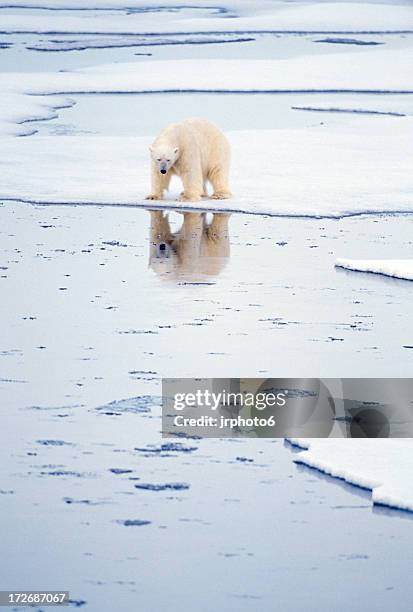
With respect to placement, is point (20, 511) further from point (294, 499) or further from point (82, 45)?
point (82, 45)

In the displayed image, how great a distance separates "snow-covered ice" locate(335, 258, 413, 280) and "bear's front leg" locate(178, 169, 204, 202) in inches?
79.3

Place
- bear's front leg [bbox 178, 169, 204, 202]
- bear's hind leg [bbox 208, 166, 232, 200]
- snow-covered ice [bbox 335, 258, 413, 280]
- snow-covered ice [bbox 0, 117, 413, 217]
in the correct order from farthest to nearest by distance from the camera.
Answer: bear's hind leg [bbox 208, 166, 232, 200] < snow-covered ice [bbox 0, 117, 413, 217] < bear's front leg [bbox 178, 169, 204, 202] < snow-covered ice [bbox 335, 258, 413, 280]

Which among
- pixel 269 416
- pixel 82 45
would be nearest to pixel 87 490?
pixel 269 416

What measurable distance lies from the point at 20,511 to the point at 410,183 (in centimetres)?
624

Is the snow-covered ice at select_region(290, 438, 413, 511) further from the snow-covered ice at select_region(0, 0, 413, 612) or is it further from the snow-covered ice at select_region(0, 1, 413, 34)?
the snow-covered ice at select_region(0, 1, 413, 34)

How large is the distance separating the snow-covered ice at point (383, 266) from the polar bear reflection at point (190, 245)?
0.58m

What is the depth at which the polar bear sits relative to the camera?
26.7 ft

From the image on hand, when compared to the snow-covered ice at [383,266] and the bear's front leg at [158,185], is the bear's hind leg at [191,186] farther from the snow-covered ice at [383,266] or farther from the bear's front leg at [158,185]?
the snow-covered ice at [383,266]

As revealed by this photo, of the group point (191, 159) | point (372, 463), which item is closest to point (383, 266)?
point (191, 159)

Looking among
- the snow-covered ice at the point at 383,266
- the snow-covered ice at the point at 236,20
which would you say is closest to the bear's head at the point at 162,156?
the snow-covered ice at the point at 383,266

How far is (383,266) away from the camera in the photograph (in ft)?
20.7

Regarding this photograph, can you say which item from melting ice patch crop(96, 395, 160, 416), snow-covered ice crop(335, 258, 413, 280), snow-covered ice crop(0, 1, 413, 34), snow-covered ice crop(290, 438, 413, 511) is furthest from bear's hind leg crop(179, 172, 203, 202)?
snow-covered ice crop(0, 1, 413, 34)

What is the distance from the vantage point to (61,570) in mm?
3014

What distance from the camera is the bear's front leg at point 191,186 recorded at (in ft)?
27.2
